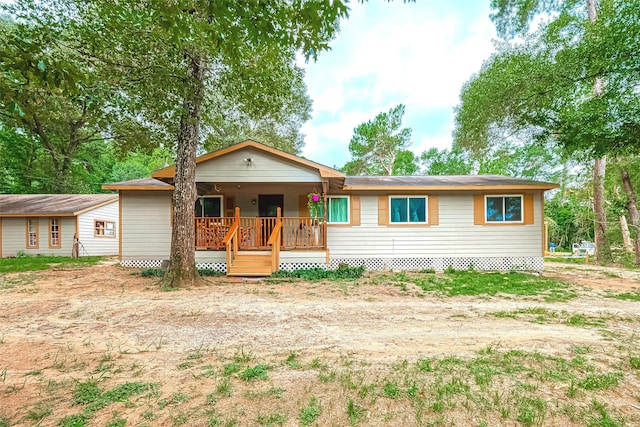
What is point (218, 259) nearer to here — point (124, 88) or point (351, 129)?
point (124, 88)

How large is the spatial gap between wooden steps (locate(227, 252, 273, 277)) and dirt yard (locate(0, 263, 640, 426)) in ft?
4.07

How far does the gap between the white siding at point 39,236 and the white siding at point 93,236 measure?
17.0 inches

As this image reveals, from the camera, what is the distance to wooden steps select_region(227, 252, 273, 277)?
8148 mm

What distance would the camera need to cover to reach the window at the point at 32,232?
14.7 m

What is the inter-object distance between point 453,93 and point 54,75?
1926 cm

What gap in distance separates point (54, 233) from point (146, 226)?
31.4 ft

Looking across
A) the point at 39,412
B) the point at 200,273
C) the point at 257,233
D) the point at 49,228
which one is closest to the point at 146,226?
the point at 200,273

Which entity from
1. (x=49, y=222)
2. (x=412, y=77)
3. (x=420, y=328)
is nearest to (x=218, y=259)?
(x=420, y=328)

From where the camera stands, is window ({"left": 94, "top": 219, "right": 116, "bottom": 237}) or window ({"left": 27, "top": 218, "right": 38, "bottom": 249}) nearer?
window ({"left": 27, "top": 218, "right": 38, "bottom": 249})

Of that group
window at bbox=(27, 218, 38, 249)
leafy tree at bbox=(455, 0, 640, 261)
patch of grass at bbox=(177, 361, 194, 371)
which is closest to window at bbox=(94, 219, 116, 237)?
window at bbox=(27, 218, 38, 249)

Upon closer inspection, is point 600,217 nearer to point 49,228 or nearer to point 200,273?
point 200,273

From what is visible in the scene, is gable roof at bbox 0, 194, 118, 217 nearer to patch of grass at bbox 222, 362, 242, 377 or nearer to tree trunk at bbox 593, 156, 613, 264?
patch of grass at bbox 222, 362, 242, 377

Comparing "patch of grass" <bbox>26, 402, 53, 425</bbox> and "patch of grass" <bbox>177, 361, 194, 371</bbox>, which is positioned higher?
"patch of grass" <bbox>26, 402, 53, 425</bbox>

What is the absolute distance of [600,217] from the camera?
12.3 meters
